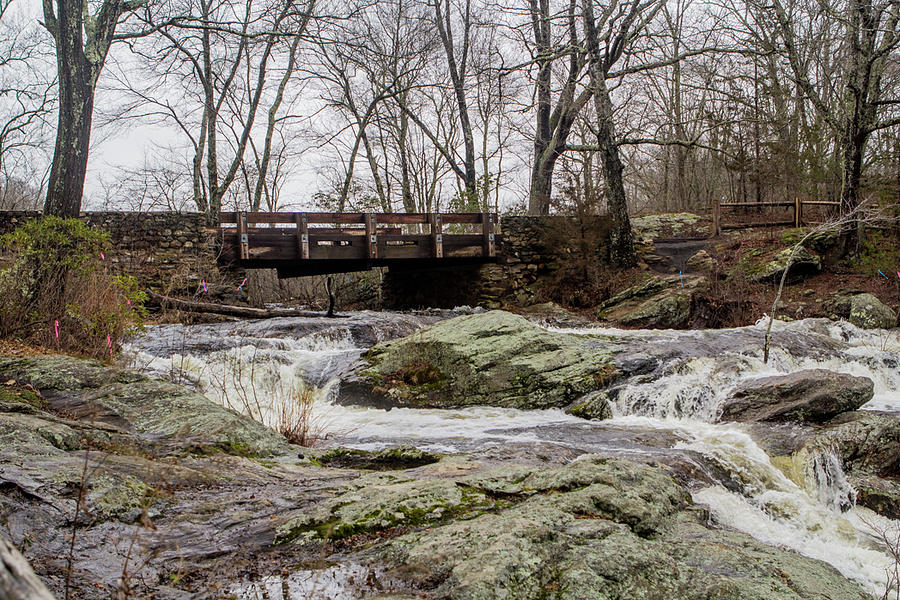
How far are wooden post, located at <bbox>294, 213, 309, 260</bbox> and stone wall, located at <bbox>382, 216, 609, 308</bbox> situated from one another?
4.37 metres

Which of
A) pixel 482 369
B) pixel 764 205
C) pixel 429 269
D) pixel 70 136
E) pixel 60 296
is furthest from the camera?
pixel 429 269

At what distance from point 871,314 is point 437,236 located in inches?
399

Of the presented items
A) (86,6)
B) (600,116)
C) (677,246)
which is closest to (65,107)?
(86,6)

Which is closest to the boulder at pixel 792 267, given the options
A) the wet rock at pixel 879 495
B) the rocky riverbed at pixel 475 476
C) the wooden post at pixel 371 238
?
the rocky riverbed at pixel 475 476

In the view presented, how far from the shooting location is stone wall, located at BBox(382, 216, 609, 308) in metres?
17.1

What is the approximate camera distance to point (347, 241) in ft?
53.7

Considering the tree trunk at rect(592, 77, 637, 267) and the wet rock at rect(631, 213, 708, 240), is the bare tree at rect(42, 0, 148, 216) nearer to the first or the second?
the tree trunk at rect(592, 77, 637, 267)

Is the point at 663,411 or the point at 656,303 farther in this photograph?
the point at 656,303

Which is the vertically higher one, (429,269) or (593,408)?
(429,269)

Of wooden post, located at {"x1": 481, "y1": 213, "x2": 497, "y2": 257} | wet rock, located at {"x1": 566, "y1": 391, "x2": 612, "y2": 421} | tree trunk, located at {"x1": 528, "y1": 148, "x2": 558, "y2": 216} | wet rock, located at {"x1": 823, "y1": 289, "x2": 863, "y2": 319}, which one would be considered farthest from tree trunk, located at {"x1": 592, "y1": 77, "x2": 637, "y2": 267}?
wet rock, located at {"x1": 566, "y1": 391, "x2": 612, "y2": 421}

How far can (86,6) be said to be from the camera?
30.3 feet

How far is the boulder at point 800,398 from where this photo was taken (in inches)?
238

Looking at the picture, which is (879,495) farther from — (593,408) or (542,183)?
(542,183)

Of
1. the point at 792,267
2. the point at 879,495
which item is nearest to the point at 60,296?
the point at 879,495
